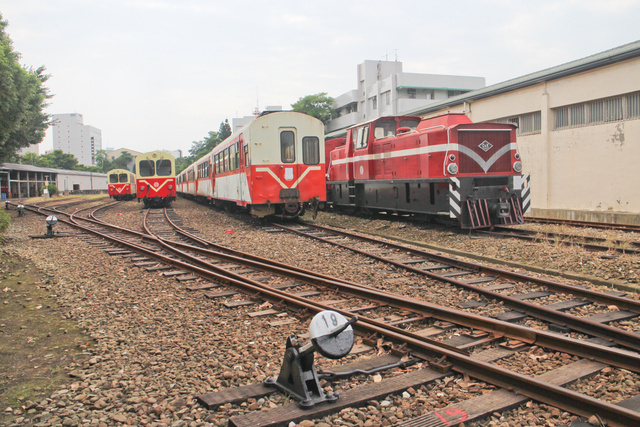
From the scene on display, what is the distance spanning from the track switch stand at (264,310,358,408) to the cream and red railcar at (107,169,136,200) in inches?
1555

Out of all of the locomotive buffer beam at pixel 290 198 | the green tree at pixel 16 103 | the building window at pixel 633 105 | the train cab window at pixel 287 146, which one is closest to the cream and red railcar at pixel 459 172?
the locomotive buffer beam at pixel 290 198

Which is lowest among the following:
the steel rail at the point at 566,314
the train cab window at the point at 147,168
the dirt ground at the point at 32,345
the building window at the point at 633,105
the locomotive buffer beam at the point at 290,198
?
the dirt ground at the point at 32,345

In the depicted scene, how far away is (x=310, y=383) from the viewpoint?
3188 mm

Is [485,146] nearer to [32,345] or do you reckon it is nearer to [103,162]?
[32,345]

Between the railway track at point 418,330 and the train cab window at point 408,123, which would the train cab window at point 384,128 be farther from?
the railway track at point 418,330

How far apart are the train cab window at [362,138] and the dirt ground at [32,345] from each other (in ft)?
32.6

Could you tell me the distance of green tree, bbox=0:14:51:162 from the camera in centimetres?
1526

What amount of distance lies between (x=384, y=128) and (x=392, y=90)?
115 ft

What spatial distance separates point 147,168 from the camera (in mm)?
24188

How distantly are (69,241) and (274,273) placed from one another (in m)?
7.24

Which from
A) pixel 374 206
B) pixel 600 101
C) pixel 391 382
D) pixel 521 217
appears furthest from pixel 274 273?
pixel 600 101

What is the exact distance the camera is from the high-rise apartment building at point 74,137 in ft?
532

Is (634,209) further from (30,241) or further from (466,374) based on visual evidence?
(30,241)

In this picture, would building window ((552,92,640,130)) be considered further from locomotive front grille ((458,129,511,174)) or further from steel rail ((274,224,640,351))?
steel rail ((274,224,640,351))
